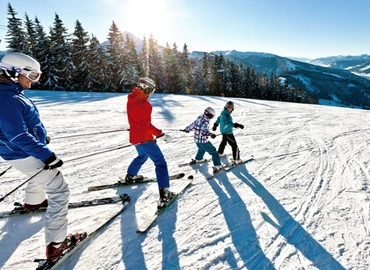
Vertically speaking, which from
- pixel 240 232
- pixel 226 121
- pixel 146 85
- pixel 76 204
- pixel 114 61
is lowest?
pixel 240 232

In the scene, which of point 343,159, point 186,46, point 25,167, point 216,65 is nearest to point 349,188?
point 343,159

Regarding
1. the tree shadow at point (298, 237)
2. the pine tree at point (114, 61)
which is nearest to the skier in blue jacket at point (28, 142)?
the tree shadow at point (298, 237)

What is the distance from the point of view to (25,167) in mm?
2715

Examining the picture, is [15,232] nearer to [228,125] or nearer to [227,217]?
[227,217]

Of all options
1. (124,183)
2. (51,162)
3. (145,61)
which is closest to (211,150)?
(124,183)

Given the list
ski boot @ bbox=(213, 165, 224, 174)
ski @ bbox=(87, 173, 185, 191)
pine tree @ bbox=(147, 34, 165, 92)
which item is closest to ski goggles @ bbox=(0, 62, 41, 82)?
ski @ bbox=(87, 173, 185, 191)

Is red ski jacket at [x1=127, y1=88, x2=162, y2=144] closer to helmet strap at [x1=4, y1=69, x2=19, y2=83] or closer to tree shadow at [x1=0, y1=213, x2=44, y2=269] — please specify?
helmet strap at [x1=4, y1=69, x2=19, y2=83]

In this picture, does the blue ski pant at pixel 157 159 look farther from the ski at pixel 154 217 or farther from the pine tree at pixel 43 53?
the pine tree at pixel 43 53

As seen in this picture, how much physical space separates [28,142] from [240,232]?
9.69 feet

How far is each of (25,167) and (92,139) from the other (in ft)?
18.2

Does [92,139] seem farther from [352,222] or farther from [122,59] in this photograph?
[122,59]

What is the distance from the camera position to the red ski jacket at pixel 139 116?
12.4 ft

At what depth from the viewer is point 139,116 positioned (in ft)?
12.6

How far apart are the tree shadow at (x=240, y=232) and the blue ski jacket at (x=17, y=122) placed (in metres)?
2.38
